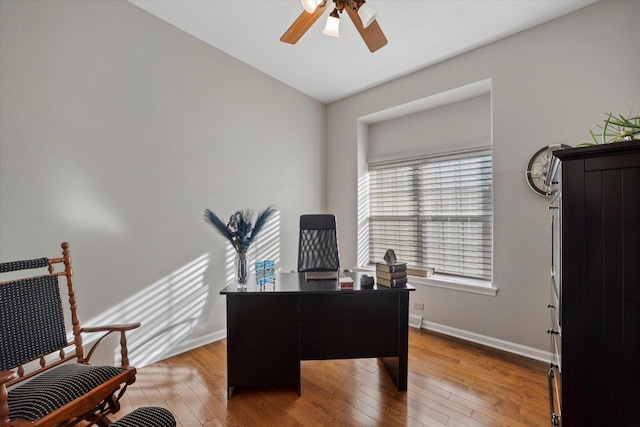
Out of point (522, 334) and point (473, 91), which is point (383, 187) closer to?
point (473, 91)

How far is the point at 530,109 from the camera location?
8.18 ft

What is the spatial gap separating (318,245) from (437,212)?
1589 millimetres

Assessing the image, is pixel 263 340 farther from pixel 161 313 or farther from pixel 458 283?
pixel 458 283

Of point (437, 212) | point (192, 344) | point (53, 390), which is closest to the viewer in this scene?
point (53, 390)

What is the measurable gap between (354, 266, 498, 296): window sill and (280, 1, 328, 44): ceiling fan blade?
234cm

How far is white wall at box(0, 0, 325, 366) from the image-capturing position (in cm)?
183

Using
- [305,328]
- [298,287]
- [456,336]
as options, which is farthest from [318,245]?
[456,336]

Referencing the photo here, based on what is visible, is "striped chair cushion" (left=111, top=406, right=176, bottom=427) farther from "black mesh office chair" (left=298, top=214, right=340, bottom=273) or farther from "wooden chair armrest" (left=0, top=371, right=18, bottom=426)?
"black mesh office chair" (left=298, top=214, right=340, bottom=273)

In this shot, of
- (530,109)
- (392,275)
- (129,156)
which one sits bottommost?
(392,275)

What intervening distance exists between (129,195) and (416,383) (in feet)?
8.99

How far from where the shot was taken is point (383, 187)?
12.7ft

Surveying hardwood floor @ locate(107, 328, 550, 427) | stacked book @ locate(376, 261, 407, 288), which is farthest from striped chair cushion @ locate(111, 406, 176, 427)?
stacked book @ locate(376, 261, 407, 288)

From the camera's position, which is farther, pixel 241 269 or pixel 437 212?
pixel 437 212

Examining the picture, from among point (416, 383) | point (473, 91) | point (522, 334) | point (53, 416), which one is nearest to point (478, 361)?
point (522, 334)
